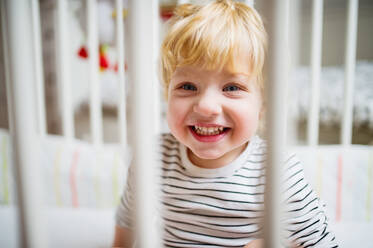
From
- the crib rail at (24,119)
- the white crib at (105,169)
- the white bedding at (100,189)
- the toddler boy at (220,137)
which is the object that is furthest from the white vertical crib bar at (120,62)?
the crib rail at (24,119)

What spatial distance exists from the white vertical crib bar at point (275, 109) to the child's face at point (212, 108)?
0.52 feet

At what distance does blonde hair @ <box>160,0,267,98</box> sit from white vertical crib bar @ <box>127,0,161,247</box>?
0.51 ft

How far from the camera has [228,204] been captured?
0.45 meters

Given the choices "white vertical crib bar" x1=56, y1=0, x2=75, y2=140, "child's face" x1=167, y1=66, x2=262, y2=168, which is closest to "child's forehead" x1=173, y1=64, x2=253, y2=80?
"child's face" x1=167, y1=66, x2=262, y2=168

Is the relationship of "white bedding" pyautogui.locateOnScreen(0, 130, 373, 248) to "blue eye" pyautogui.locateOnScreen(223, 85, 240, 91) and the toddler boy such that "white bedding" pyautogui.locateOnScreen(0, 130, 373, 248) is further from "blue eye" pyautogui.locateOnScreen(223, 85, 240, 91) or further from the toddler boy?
"blue eye" pyautogui.locateOnScreen(223, 85, 240, 91)

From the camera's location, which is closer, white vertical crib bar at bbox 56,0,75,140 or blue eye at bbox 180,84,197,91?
blue eye at bbox 180,84,197,91

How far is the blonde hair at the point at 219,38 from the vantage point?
382mm

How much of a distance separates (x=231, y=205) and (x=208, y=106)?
16 cm

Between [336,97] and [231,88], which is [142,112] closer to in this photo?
[231,88]

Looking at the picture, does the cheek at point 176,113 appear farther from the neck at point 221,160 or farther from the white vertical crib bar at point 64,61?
the white vertical crib bar at point 64,61

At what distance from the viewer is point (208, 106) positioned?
0.38m

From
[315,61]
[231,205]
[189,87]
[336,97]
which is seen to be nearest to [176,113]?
[189,87]

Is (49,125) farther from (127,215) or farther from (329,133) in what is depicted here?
(329,133)

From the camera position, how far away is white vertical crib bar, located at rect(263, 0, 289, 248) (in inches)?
8.3
